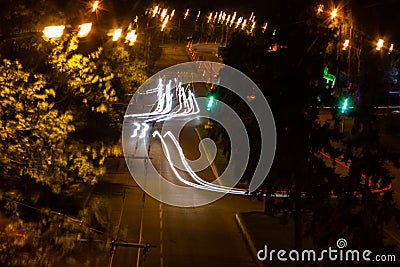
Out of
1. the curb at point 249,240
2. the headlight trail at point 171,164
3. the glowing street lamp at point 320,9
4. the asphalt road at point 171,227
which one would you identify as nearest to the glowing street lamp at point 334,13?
the glowing street lamp at point 320,9

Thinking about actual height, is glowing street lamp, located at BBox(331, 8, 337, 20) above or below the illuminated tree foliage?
above

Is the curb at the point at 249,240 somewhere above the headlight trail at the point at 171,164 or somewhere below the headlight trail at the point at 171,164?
below

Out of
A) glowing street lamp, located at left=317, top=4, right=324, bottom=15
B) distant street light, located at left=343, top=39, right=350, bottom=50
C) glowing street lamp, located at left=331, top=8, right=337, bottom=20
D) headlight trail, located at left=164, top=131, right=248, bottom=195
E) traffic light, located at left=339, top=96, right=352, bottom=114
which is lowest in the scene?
traffic light, located at left=339, top=96, right=352, bottom=114

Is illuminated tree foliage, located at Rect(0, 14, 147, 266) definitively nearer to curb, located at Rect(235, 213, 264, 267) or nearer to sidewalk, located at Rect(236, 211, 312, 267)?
curb, located at Rect(235, 213, 264, 267)

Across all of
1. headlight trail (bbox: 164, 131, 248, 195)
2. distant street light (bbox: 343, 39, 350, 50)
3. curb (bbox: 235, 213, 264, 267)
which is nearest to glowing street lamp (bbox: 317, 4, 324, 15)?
distant street light (bbox: 343, 39, 350, 50)

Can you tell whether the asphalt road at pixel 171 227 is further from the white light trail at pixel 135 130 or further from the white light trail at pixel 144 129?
the white light trail at pixel 135 130

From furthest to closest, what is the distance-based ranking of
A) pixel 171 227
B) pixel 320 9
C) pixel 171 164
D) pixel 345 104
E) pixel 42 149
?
pixel 171 164 → pixel 171 227 → pixel 320 9 → pixel 345 104 → pixel 42 149

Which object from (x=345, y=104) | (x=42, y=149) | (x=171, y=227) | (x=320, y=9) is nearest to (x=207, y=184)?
(x=171, y=227)

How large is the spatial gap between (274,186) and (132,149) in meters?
23.1

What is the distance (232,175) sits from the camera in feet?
100

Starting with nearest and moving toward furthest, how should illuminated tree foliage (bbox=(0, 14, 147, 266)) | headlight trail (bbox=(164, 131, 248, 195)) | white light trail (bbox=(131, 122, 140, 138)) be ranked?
illuminated tree foliage (bbox=(0, 14, 147, 266)) < headlight trail (bbox=(164, 131, 248, 195)) < white light trail (bbox=(131, 122, 140, 138))

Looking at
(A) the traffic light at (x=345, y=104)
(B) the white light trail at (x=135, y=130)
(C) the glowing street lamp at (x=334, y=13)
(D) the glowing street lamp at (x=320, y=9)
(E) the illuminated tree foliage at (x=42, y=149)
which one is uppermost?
(B) the white light trail at (x=135, y=130)

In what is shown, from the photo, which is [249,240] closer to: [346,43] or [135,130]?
[346,43]

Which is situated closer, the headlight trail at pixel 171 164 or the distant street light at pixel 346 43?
the distant street light at pixel 346 43
